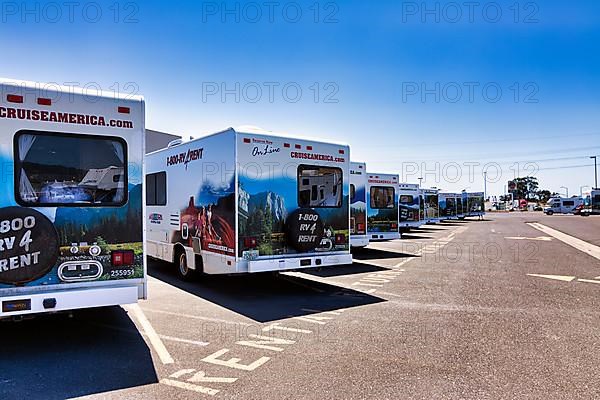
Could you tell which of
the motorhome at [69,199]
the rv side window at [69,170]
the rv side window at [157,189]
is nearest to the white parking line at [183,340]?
the motorhome at [69,199]

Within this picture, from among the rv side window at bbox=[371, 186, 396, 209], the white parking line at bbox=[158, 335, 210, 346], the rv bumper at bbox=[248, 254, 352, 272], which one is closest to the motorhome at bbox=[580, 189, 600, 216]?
the rv side window at bbox=[371, 186, 396, 209]

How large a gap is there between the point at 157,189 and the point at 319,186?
417 cm

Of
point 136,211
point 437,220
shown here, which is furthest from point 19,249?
point 437,220

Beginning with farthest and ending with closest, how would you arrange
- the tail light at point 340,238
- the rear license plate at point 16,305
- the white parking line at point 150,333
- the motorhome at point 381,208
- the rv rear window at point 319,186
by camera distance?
the motorhome at point 381,208 < the tail light at point 340,238 < the rv rear window at point 319,186 < the white parking line at point 150,333 < the rear license plate at point 16,305

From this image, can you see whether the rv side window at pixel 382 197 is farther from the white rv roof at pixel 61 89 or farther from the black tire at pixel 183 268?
the white rv roof at pixel 61 89

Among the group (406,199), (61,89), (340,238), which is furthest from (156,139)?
(61,89)

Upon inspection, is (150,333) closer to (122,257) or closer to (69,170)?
(122,257)

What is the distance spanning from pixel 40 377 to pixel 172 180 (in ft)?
19.8

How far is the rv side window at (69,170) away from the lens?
16.9 feet

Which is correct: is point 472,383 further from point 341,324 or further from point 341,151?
point 341,151

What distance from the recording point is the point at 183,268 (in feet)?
32.4

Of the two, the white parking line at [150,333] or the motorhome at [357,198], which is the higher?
the motorhome at [357,198]

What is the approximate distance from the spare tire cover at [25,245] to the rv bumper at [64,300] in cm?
21

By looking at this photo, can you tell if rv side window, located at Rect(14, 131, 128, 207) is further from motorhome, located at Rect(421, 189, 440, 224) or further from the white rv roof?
motorhome, located at Rect(421, 189, 440, 224)
